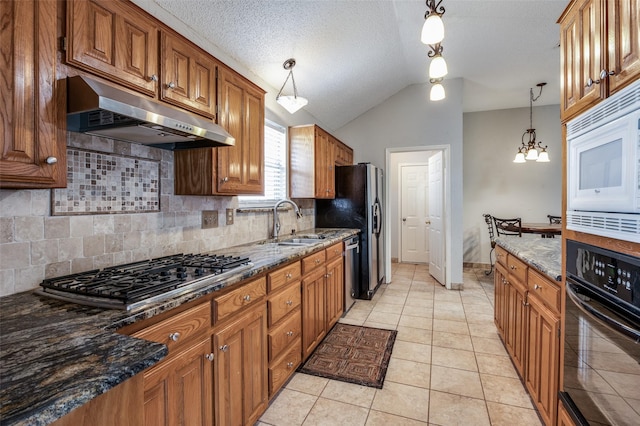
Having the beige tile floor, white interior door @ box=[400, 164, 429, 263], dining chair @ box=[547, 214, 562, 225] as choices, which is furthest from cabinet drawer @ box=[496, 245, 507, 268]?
white interior door @ box=[400, 164, 429, 263]

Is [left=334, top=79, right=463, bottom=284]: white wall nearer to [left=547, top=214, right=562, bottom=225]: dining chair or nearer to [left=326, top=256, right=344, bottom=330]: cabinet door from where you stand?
[left=547, top=214, right=562, bottom=225]: dining chair

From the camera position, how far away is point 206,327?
1.37m

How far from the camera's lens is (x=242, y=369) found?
162 cm

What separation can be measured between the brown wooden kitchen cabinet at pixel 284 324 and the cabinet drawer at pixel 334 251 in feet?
2.27

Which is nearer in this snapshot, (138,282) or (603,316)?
(603,316)

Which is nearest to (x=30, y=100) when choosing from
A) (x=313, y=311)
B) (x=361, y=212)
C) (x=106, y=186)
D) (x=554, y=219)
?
(x=106, y=186)

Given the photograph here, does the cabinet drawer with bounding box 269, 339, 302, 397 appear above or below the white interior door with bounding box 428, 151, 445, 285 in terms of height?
below

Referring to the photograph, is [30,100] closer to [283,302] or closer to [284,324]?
[283,302]

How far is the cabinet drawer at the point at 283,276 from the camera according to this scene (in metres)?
1.92

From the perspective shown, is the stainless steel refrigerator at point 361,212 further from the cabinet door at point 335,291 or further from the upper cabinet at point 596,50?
the upper cabinet at point 596,50

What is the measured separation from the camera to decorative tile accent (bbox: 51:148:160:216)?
4.77 ft

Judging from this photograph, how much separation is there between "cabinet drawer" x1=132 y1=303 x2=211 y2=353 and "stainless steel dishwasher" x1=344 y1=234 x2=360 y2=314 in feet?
7.46

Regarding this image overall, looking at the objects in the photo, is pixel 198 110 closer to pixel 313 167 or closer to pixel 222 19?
pixel 222 19

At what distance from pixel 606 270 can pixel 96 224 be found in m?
2.23
